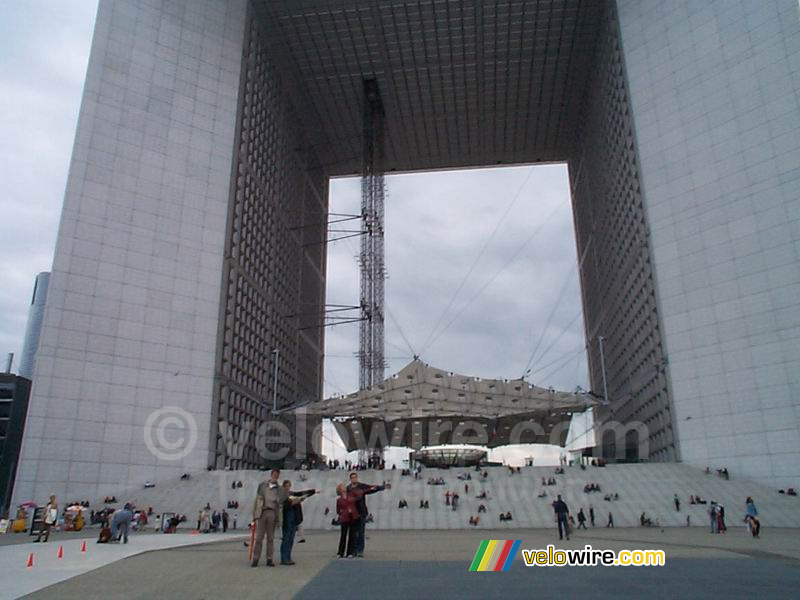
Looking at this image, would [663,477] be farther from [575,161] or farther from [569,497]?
[575,161]

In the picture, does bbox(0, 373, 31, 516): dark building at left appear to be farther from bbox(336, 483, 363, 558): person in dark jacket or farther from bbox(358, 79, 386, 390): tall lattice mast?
bbox(336, 483, 363, 558): person in dark jacket

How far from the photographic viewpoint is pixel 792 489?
41.4m

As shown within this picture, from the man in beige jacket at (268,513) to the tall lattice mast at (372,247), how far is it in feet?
200

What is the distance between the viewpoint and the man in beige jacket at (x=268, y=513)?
40.1 ft

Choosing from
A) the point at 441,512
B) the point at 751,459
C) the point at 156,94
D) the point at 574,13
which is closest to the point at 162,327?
the point at 156,94

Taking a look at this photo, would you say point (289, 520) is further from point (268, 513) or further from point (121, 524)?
point (121, 524)

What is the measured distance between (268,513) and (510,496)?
99.1 ft

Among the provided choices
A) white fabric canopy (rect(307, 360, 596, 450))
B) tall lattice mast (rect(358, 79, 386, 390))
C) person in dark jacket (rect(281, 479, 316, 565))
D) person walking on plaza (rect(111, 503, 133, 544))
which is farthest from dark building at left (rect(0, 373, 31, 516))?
person in dark jacket (rect(281, 479, 316, 565))

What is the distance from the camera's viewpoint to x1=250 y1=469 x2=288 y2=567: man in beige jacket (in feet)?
40.1

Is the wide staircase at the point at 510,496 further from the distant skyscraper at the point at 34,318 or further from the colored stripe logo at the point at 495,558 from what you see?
the distant skyscraper at the point at 34,318

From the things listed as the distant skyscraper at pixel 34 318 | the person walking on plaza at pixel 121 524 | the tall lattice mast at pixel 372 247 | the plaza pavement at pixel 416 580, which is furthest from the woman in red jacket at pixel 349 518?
the distant skyscraper at pixel 34 318

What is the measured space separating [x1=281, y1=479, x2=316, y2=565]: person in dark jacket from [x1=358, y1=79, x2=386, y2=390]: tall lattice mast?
60667mm

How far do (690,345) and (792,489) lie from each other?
464 inches

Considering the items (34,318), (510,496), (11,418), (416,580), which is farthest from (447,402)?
(34,318)
